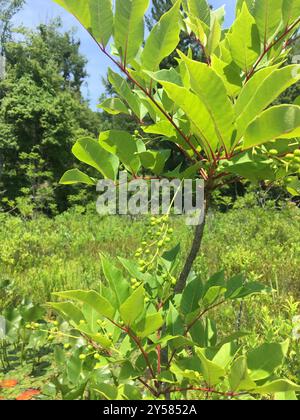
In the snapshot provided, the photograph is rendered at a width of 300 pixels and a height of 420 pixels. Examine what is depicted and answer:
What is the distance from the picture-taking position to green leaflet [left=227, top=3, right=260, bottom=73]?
27.9 inches

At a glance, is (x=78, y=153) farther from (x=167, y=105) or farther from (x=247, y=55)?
(x=247, y=55)

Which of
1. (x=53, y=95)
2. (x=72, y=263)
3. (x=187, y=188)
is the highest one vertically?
(x=53, y=95)

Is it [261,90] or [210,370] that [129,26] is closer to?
[261,90]

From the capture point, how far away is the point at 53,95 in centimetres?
1720

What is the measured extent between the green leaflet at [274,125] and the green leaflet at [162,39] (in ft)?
0.84

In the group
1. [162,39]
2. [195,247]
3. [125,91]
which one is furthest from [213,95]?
[195,247]

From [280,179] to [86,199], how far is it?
1553cm

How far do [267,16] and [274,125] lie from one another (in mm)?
292

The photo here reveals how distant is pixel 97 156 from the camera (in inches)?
33.3

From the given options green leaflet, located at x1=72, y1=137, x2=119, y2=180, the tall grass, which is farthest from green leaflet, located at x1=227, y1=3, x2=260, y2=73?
the tall grass

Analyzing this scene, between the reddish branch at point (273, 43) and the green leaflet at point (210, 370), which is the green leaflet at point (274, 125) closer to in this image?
the reddish branch at point (273, 43)

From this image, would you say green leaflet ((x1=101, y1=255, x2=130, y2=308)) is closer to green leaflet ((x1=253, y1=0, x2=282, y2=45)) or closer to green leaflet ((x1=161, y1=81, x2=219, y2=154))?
green leaflet ((x1=161, y1=81, x2=219, y2=154))

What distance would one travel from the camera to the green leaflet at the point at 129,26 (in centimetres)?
66

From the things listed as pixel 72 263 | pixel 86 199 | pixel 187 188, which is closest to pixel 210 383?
pixel 187 188
